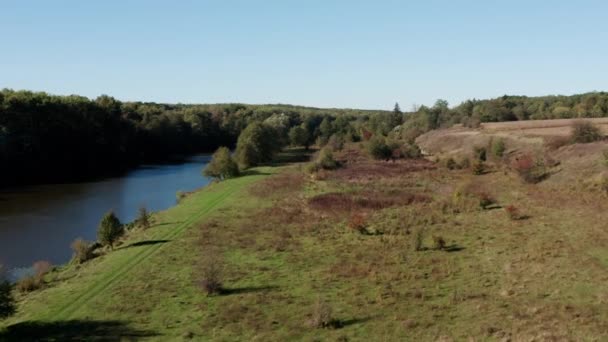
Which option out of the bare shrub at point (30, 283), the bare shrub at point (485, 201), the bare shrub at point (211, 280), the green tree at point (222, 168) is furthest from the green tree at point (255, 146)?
the bare shrub at point (211, 280)

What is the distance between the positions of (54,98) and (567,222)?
92.0m

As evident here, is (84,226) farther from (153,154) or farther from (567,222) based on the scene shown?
(153,154)

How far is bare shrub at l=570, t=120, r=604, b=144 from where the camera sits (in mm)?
61625

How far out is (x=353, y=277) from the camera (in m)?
25.4

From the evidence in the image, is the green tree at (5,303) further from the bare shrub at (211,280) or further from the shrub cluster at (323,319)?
the shrub cluster at (323,319)

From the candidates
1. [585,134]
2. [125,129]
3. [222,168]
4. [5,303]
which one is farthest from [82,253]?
[125,129]

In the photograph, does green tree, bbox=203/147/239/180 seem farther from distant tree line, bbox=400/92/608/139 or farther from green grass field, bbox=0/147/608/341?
distant tree line, bbox=400/92/608/139

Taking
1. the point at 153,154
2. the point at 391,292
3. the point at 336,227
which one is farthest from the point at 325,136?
the point at 391,292

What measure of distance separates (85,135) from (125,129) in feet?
52.6

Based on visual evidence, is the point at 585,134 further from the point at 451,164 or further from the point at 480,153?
the point at 451,164

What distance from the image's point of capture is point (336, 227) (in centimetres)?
3741

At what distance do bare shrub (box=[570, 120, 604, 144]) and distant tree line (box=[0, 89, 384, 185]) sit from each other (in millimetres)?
54740

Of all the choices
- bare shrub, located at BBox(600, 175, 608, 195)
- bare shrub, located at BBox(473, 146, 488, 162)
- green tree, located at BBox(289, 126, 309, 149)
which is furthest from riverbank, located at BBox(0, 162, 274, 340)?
green tree, located at BBox(289, 126, 309, 149)

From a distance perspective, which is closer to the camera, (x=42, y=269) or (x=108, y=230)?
(x=42, y=269)
